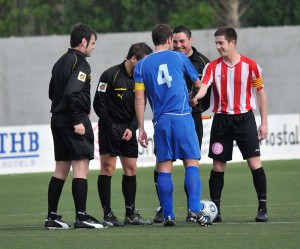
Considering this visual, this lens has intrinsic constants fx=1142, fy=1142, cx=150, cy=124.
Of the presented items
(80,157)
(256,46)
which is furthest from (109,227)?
(256,46)

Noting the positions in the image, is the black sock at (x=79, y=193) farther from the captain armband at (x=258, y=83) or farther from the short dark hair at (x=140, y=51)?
the captain armband at (x=258, y=83)

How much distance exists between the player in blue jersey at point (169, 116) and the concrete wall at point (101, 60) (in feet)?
73.6

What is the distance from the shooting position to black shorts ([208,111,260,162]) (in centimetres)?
1198

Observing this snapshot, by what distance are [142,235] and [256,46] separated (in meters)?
24.0

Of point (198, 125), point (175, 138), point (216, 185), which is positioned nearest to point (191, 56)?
point (198, 125)

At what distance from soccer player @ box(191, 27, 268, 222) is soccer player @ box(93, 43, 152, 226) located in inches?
33.1

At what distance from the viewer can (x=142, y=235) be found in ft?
34.5

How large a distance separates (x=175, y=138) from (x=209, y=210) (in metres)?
0.97

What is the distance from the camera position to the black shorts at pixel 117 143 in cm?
1205

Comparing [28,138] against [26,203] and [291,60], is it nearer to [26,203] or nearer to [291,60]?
[26,203]

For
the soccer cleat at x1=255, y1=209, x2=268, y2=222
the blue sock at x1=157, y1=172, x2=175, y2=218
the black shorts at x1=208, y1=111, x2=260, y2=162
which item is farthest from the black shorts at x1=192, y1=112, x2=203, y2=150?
the blue sock at x1=157, y1=172, x2=175, y2=218

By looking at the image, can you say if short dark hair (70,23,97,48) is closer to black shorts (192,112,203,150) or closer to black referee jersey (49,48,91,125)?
black referee jersey (49,48,91,125)

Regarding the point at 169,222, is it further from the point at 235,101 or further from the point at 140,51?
the point at 140,51

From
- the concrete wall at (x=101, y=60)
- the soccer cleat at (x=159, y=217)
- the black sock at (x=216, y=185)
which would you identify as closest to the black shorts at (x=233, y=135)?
the black sock at (x=216, y=185)
